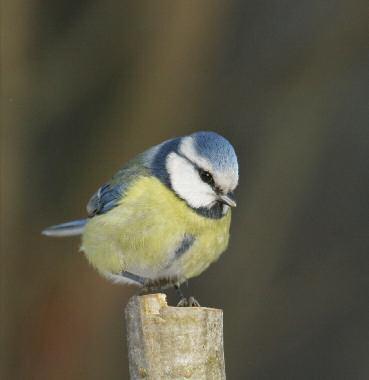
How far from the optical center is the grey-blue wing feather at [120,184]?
10.1 feet

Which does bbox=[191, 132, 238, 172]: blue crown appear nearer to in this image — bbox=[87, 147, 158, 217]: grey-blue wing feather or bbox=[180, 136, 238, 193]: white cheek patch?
bbox=[180, 136, 238, 193]: white cheek patch

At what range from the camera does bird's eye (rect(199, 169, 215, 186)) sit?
2.89 metres

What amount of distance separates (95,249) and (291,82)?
8.29ft

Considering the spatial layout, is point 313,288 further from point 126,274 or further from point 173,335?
point 173,335

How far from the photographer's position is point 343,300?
16.9ft

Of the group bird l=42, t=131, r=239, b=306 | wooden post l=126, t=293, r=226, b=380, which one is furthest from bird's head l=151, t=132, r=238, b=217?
wooden post l=126, t=293, r=226, b=380

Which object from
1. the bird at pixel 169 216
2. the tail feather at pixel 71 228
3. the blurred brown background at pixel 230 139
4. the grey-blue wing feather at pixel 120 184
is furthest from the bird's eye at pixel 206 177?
the blurred brown background at pixel 230 139

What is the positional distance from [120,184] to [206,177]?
0.35 m

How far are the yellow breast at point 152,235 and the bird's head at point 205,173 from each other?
40 mm

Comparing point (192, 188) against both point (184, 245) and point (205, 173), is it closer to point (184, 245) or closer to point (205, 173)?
point (205, 173)

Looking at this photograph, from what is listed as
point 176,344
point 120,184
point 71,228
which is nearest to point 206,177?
point 120,184

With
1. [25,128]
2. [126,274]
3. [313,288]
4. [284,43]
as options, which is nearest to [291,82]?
[284,43]

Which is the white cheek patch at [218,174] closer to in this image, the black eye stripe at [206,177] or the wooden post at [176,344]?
the black eye stripe at [206,177]

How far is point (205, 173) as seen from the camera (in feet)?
9.54
